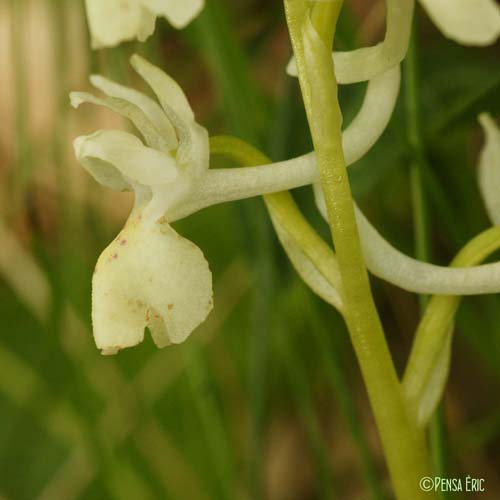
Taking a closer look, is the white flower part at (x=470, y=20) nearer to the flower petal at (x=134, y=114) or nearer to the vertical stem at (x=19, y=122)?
the flower petal at (x=134, y=114)

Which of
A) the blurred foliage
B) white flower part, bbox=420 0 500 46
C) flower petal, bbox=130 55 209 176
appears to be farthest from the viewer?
the blurred foliage

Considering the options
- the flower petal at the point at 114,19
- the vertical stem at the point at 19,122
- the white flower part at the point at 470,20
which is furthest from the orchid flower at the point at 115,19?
the vertical stem at the point at 19,122

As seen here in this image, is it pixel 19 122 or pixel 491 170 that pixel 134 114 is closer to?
pixel 491 170

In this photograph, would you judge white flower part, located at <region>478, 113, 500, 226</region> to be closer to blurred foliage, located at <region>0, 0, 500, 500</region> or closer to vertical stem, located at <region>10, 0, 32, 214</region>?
blurred foliage, located at <region>0, 0, 500, 500</region>

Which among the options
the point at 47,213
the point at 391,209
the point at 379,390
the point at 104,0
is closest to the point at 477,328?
the point at 391,209

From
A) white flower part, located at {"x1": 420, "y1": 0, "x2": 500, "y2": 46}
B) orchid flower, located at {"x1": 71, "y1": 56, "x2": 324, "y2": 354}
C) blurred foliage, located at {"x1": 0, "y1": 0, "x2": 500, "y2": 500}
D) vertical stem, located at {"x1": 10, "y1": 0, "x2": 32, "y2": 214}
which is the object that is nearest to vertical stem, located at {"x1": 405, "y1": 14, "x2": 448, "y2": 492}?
blurred foliage, located at {"x1": 0, "y1": 0, "x2": 500, "y2": 500}

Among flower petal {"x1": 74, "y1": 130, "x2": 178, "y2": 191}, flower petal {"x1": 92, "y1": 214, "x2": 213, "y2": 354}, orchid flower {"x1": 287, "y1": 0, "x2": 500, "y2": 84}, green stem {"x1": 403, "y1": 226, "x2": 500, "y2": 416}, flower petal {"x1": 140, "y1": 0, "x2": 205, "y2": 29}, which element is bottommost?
green stem {"x1": 403, "y1": 226, "x2": 500, "y2": 416}

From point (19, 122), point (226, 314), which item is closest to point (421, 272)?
point (19, 122)
